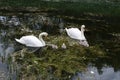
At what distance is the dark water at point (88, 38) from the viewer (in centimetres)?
1162

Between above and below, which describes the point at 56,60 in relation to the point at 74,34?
above

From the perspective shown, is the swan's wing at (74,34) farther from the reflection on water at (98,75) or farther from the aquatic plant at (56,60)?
the reflection on water at (98,75)

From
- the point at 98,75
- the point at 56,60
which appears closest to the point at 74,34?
the point at 56,60

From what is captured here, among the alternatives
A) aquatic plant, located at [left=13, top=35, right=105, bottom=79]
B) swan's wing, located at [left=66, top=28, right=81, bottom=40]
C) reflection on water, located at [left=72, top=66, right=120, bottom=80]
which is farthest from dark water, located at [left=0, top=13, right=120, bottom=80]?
swan's wing, located at [left=66, top=28, right=81, bottom=40]

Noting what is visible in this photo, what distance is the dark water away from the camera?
1162 cm

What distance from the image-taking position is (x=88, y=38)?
16781mm

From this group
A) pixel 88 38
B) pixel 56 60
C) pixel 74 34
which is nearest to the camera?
pixel 56 60

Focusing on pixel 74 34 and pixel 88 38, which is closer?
pixel 74 34

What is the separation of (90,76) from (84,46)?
3544 mm

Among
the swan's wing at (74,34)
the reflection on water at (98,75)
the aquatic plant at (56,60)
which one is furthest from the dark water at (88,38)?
the swan's wing at (74,34)

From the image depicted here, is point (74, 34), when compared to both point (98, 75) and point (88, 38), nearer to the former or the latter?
point (88, 38)

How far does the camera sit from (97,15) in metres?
24.7

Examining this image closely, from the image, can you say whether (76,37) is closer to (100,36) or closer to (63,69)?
(100,36)

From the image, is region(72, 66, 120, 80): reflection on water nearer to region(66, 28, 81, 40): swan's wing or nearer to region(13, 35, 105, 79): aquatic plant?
region(13, 35, 105, 79): aquatic plant
